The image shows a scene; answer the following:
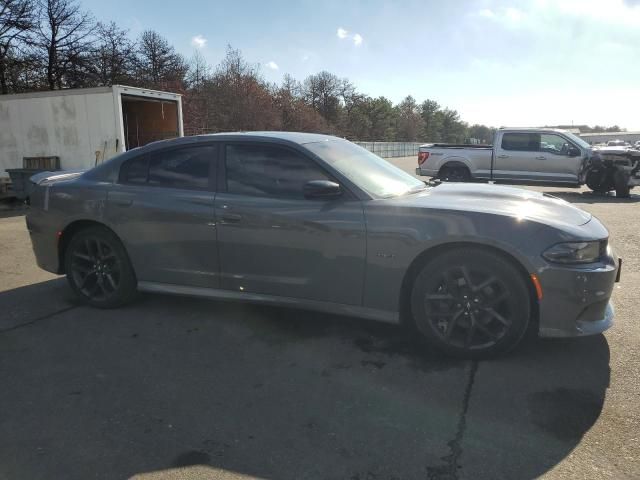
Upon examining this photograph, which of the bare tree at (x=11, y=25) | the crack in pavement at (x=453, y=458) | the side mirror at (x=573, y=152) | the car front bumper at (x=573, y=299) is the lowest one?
the crack in pavement at (x=453, y=458)

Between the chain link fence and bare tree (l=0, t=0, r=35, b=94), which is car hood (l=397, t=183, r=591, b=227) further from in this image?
the chain link fence

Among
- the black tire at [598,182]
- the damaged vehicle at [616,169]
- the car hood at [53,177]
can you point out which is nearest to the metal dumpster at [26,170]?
the car hood at [53,177]

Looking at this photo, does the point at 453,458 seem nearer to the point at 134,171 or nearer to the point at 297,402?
the point at 297,402

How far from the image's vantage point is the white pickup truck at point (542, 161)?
13711 mm

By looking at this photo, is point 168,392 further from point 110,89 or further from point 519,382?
point 110,89

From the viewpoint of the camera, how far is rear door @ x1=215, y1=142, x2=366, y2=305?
143 inches

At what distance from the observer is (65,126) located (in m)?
12.3

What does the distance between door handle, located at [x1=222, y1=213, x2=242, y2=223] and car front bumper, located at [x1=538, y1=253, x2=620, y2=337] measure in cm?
224

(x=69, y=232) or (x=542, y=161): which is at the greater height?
(x=542, y=161)

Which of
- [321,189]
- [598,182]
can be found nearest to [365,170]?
[321,189]

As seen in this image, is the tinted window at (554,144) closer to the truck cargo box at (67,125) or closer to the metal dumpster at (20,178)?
the truck cargo box at (67,125)

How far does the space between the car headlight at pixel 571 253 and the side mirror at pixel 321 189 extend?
1.48 m

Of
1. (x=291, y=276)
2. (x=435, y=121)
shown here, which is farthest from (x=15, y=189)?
(x=435, y=121)

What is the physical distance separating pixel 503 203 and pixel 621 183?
12320mm
